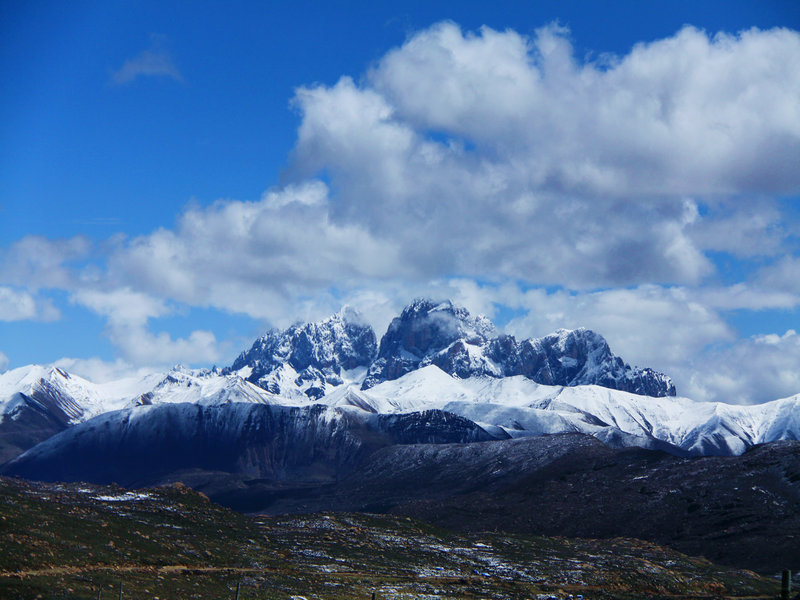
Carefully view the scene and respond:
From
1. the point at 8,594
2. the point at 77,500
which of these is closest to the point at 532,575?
the point at 77,500

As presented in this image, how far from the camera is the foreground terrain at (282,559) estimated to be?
100000 mm

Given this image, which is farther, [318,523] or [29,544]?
[318,523]

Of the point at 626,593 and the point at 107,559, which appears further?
the point at 626,593

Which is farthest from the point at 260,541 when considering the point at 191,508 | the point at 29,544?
the point at 29,544

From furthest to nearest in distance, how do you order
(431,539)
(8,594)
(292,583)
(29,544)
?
(431,539), (292,583), (29,544), (8,594)

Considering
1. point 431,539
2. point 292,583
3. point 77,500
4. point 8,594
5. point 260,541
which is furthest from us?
point 431,539

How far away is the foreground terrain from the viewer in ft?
328

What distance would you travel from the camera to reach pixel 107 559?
108188 mm

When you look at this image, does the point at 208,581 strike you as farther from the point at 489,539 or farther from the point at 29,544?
the point at 489,539

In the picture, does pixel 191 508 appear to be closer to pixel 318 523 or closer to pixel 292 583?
pixel 318 523

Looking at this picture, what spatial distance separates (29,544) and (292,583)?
28.5 meters

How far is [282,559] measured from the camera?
135m

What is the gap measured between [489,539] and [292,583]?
83.2 meters

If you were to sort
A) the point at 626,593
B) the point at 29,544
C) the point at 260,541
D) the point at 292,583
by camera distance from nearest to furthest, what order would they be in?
the point at 29,544 < the point at 292,583 < the point at 626,593 < the point at 260,541
